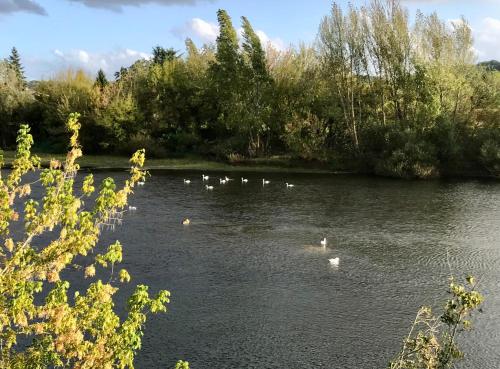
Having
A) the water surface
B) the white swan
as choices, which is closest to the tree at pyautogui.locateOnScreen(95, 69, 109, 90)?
the water surface

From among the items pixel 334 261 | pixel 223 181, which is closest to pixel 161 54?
pixel 223 181

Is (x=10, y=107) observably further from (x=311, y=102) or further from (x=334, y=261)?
(x=334, y=261)

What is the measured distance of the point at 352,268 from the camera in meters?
25.8

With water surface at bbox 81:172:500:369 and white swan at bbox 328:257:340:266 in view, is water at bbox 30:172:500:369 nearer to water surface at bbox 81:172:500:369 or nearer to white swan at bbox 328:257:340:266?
water surface at bbox 81:172:500:369

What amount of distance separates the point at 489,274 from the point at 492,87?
127ft

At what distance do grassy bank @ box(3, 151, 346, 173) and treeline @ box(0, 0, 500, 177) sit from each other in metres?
1.36

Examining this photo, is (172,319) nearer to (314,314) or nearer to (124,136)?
(314,314)

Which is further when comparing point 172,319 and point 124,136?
point 124,136

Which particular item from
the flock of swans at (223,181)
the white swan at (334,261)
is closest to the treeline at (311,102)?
the flock of swans at (223,181)

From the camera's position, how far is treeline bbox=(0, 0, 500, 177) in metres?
57.9

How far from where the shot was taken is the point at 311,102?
66625 mm

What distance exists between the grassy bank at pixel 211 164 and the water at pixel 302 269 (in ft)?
55.6

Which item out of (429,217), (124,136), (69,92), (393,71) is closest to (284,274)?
(429,217)

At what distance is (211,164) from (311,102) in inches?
575
